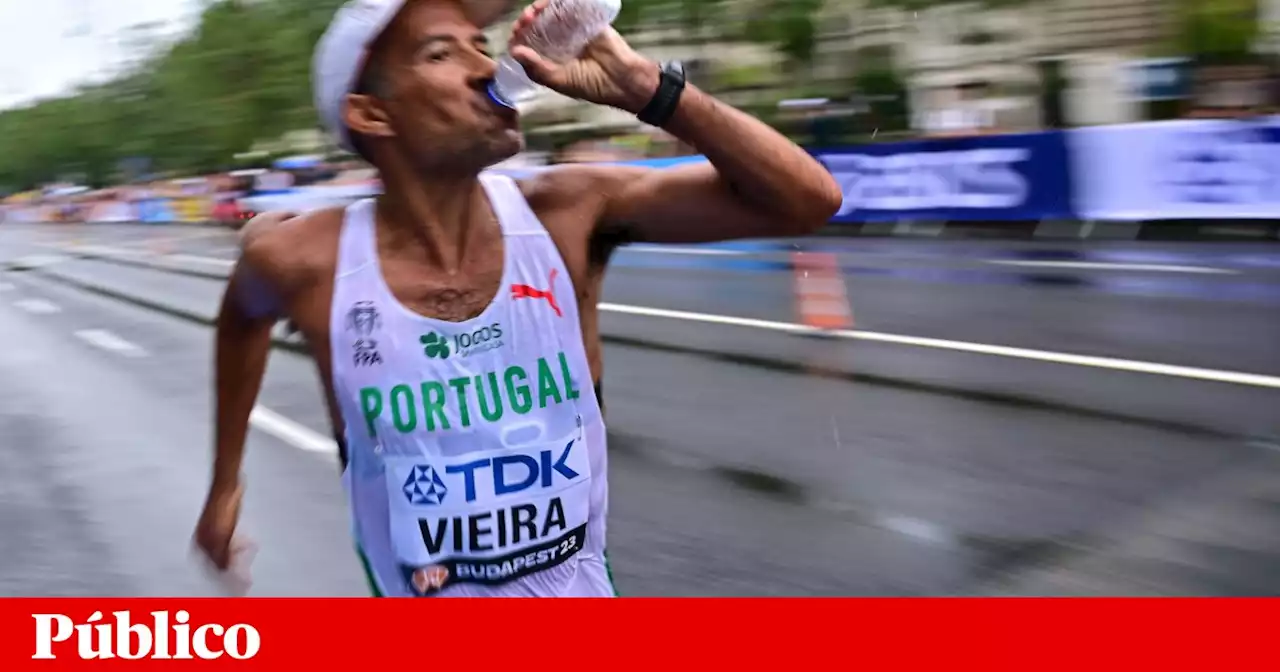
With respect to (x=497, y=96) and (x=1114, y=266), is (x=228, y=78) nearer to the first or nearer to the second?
(x=1114, y=266)

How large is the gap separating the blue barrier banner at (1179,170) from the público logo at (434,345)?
12.5 meters

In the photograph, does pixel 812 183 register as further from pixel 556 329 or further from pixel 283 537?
pixel 283 537

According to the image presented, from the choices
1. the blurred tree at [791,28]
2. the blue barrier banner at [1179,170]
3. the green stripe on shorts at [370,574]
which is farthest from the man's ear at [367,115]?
the blurred tree at [791,28]

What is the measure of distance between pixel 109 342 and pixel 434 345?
12.4 meters

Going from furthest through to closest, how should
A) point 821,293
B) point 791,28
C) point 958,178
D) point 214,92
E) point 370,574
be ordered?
point 214,92, point 791,28, point 958,178, point 821,293, point 370,574

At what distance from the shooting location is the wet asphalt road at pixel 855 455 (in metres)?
5.05

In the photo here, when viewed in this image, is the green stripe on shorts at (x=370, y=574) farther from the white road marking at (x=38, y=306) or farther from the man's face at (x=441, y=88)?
the white road marking at (x=38, y=306)

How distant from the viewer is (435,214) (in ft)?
6.77

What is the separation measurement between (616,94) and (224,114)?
39255mm

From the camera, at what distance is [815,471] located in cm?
641

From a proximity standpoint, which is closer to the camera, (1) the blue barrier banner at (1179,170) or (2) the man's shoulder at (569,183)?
(2) the man's shoulder at (569,183)

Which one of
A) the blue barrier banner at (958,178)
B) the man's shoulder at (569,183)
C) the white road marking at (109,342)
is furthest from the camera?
the blue barrier banner at (958,178)

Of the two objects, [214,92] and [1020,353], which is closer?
[1020,353]

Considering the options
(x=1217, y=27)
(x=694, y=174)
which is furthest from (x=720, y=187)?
(x=1217, y=27)
